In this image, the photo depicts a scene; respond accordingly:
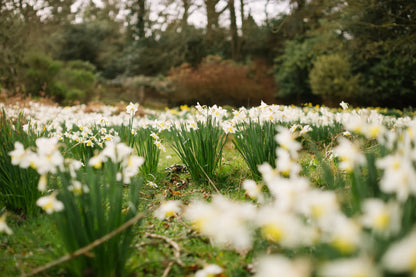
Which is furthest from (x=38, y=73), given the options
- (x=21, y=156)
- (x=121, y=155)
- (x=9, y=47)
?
(x=121, y=155)

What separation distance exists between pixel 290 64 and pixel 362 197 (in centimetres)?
1484

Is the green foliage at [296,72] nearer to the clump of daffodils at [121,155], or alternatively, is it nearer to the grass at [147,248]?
the grass at [147,248]

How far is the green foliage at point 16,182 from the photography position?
6.60 feet

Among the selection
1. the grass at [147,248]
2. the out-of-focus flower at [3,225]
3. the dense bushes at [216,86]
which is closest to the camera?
the out-of-focus flower at [3,225]

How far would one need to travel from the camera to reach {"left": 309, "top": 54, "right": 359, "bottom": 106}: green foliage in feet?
39.6

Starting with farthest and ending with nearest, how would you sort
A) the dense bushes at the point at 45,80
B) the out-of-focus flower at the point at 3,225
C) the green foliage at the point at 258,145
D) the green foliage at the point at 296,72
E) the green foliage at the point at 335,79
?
the green foliage at the point at 296,72
the green foliage at the point at 335,79
the dense bushes at the point at 45,80
the green foliage at the point at 258,145
the out-of-focus flower at the point at 3,225

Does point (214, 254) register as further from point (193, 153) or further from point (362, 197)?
point (193, 153)

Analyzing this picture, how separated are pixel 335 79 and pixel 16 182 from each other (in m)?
12.3

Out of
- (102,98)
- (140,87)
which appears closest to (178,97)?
(140,87)

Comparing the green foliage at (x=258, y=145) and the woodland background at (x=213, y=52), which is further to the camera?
the woodland background at (x=213, y=52)

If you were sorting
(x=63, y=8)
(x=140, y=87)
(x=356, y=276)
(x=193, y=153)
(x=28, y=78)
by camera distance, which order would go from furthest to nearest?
(x=140, y=87), (x=63, y=8), (x=28, y=78), (x=193, y=153), (x=356, y=276)

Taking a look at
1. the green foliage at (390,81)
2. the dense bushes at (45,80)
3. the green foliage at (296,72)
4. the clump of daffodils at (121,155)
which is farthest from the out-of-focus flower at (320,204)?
the green foliage at (296,72)

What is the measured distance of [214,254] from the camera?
1681mm

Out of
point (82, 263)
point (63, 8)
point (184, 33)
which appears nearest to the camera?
point (82, 263)
